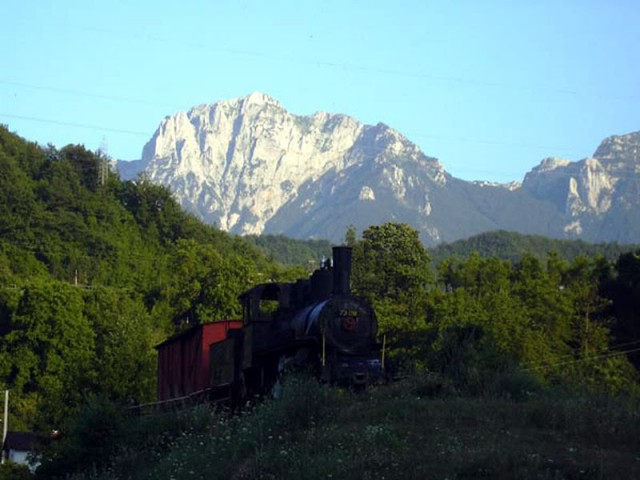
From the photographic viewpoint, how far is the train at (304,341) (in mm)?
27188

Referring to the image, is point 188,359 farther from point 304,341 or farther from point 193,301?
point 193,301

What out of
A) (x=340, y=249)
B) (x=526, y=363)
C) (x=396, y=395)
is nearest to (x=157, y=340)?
(x=526, y=363)

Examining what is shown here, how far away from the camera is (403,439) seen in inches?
712

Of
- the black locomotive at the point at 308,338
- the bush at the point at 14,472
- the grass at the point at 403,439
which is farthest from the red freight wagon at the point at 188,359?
the grass at the point at 403,439

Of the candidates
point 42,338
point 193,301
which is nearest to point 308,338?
point 42,338

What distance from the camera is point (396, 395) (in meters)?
23.3

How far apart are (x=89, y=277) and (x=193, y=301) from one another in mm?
30029

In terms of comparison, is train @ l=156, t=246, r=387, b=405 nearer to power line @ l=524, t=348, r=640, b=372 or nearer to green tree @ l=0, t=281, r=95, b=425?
power line @ l=524, t=348, r=640, b=372

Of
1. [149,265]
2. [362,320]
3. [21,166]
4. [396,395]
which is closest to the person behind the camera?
[396,395]

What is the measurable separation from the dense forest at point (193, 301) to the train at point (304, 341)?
2.47 metres

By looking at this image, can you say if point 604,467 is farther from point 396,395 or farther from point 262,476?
point 396,395

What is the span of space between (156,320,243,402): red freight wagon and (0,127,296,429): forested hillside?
8.57ft

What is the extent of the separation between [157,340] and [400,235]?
1882 cm

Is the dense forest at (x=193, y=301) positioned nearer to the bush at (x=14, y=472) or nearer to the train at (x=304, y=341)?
the train at (x=304, y=341)
